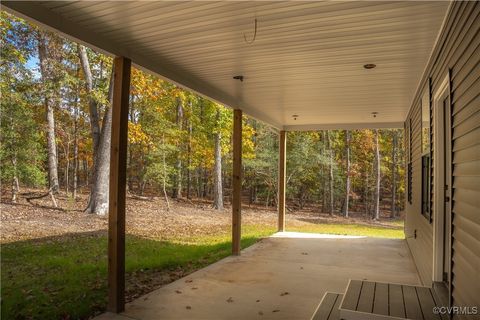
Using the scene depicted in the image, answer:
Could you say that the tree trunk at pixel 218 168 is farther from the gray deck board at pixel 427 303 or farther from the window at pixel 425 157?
the gray deck board at pixel 427 303

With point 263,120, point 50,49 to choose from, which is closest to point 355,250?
point 263,120

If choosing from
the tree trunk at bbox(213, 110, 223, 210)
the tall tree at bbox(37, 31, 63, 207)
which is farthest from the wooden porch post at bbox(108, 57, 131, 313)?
the tree trunk at bbox(213, 110, 223, 210)

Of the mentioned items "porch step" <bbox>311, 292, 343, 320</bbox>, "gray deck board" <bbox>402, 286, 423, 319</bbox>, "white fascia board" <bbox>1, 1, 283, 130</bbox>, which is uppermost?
"white fascia board" <bbox>1, 1, 283, 130</bbox>

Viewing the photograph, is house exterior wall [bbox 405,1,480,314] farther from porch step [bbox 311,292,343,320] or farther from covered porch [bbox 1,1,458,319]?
porch step [bbox 311,292,343,320]

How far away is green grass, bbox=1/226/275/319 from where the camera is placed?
11.7ft

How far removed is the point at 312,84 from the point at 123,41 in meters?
2.60

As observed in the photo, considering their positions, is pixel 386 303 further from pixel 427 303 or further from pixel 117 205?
pixel 117 205

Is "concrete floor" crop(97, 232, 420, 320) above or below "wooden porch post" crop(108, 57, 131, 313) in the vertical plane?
below

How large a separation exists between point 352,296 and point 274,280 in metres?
1.99

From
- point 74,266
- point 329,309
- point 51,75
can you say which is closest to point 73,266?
point 74,266

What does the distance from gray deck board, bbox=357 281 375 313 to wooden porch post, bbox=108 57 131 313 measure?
216 centimetres

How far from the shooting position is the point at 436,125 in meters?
3.52

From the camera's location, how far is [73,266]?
5203 mm

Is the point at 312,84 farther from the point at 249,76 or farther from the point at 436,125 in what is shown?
the point at 436,125
